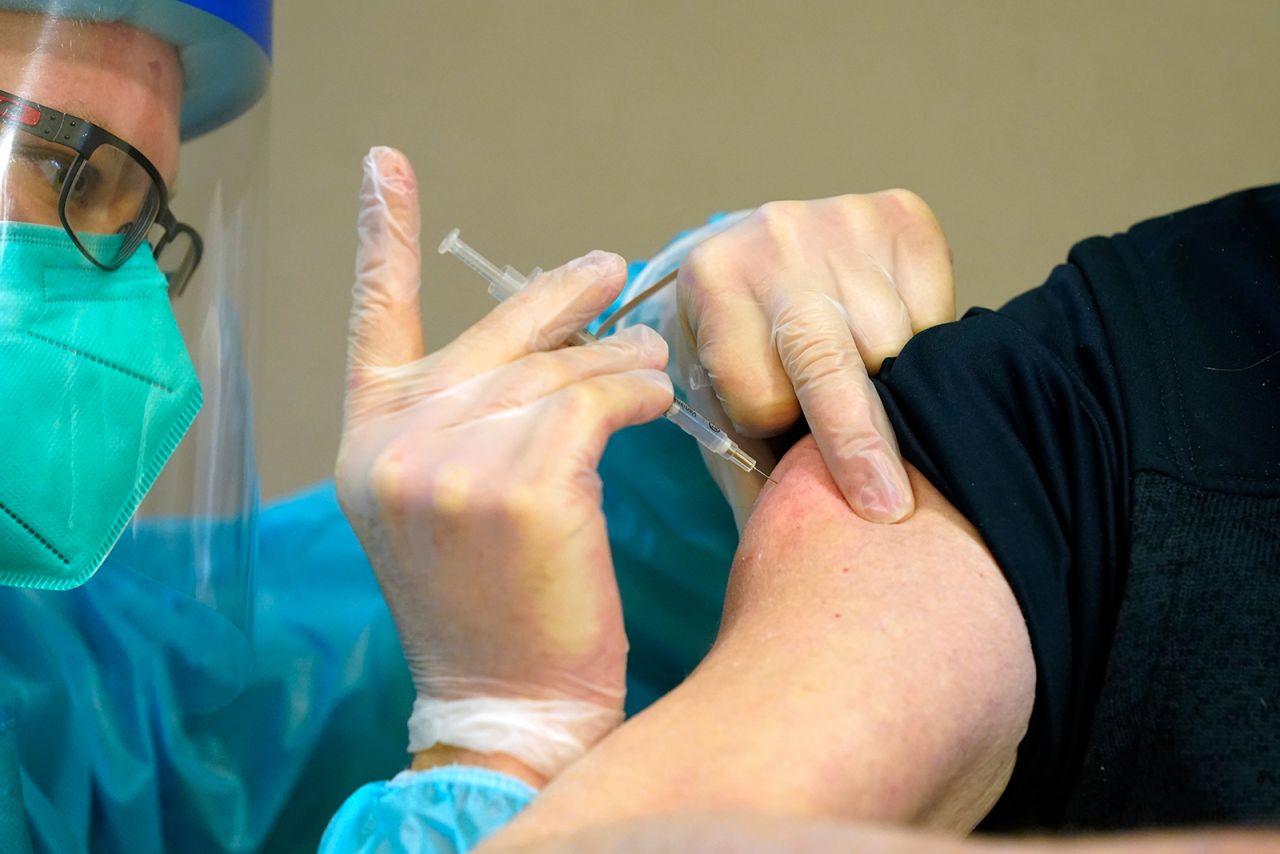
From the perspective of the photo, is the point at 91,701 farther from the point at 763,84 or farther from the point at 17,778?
the point at 763,84

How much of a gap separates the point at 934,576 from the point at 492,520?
29 cm

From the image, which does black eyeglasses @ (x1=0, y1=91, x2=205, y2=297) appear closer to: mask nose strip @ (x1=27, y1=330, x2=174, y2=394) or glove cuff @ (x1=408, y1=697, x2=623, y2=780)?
mask nose strip @ (x1=27, y1=330, x2=174, y2=394)

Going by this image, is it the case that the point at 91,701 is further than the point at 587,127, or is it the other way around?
the point at 587,127

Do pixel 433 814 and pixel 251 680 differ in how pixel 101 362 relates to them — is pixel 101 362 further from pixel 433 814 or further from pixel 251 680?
pixel 433 814

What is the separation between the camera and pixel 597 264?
2.73ft

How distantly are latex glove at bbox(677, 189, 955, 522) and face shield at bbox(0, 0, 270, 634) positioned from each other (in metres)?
0.46

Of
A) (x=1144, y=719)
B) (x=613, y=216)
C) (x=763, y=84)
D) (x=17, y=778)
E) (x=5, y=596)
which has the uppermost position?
(x=763, y=84)

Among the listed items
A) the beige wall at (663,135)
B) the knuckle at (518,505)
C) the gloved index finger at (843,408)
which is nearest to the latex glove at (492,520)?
the knuckle at (518,505)

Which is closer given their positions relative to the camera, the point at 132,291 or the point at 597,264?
the point at 597,264

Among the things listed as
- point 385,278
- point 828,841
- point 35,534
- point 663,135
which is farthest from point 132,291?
point 663,135

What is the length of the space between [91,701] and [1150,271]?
0.97 meters

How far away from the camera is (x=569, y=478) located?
70 centimetres

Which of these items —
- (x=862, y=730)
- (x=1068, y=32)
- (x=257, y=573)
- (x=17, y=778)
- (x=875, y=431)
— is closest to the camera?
(x=862, y=730)

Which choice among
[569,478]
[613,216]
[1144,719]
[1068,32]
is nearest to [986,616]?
[1144,719]
